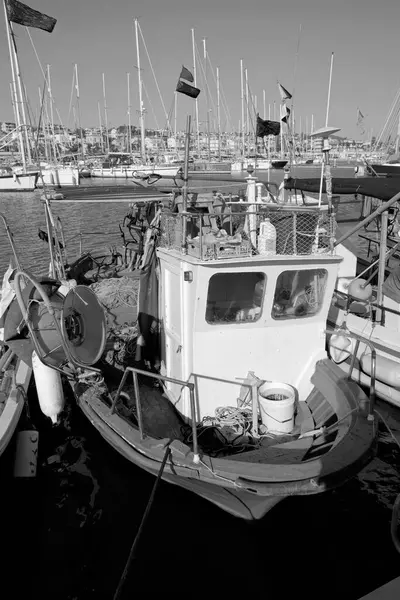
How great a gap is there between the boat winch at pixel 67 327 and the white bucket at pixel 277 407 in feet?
8.89

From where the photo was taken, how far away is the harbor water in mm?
5570

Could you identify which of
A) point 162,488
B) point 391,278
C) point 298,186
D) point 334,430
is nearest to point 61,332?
point 162,488

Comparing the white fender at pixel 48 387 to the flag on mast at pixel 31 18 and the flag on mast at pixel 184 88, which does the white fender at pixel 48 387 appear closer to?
the flag on mast at pixel 184 88

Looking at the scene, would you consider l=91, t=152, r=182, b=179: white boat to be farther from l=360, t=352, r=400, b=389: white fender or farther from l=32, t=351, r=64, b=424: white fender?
l=32, t=351, r=64, b=424: white fender

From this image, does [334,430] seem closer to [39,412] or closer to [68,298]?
[68,298]

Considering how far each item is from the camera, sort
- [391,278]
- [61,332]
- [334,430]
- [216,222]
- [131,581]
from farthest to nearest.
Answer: [391,278], [216,222], [61,332], [334,430], [131,581]

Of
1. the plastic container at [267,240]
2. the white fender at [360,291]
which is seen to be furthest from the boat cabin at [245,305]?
the white fender at [360,291]

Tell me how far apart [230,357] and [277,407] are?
971mm

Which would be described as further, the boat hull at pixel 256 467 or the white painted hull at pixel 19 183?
the white painted hull at pixel 19 183

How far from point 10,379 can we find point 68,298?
2975mm

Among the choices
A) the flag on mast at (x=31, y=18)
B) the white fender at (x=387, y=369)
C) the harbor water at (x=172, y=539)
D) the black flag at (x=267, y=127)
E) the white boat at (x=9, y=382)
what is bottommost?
the harbor water at (x=172, y=539)

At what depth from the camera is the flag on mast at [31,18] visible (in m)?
8.41

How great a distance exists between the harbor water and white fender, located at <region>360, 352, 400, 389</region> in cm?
210

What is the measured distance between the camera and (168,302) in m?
7.29
